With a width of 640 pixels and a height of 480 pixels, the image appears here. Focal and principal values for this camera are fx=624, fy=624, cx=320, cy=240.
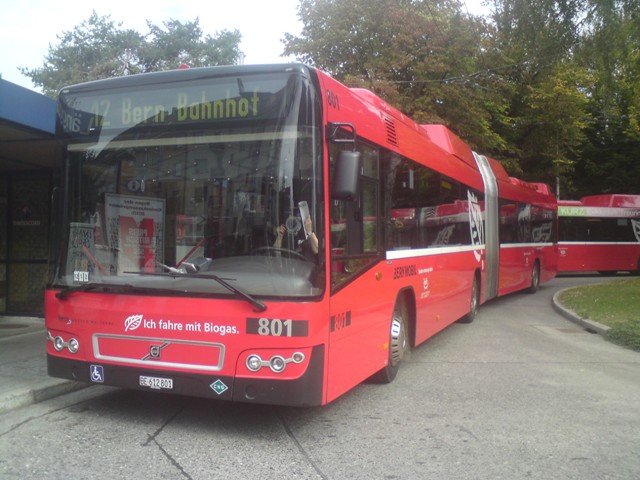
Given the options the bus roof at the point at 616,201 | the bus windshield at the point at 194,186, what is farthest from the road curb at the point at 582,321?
the bus roof at the point at 616,201

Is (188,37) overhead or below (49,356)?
overhead

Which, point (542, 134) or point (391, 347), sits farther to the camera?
point (542, 134)

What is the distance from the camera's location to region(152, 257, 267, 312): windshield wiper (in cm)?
489

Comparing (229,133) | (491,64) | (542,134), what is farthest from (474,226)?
(542,134)

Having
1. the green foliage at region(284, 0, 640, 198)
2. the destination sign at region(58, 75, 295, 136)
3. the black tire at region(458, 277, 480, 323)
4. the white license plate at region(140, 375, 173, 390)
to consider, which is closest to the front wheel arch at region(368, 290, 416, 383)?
the white license plate at region(140, 375, 173, 390)

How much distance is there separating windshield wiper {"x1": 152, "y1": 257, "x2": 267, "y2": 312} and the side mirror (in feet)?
3.56

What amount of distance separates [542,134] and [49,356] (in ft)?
91.6

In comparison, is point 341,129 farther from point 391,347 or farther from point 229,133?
point 391,347

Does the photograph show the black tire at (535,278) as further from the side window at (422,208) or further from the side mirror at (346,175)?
the side mirror at (346,175)

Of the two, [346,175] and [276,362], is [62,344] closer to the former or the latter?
[276,362]

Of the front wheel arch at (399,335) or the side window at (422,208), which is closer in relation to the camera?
the side window at (422,208)

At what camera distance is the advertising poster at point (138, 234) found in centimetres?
545

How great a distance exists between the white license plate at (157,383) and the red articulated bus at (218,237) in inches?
0.5

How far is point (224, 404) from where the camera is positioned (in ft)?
20.8
